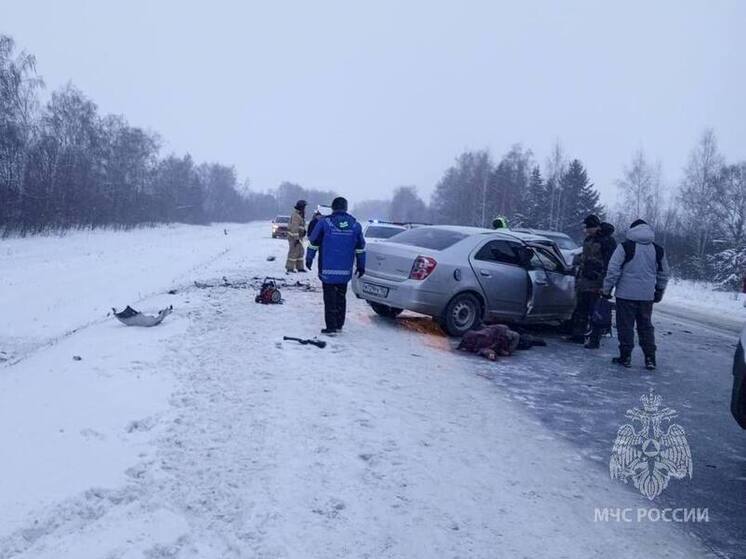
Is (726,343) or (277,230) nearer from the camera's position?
(726,343)

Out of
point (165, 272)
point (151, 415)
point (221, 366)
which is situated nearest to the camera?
point (151, 415)

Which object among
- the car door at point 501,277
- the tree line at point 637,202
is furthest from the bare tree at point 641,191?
the car door at point 501,277

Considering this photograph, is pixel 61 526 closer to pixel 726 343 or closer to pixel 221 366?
pixel 221 366

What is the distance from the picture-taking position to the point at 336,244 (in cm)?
811

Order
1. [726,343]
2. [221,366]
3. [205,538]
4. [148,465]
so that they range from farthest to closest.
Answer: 1. [726,343]
2. [221,366]
3. [148,465]
4. [205,538]

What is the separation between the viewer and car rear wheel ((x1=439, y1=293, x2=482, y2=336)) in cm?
876

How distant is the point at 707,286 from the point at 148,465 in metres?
32.4

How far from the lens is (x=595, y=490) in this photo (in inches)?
158

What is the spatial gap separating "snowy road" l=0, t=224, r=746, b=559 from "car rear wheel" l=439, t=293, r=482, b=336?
49.3 inches

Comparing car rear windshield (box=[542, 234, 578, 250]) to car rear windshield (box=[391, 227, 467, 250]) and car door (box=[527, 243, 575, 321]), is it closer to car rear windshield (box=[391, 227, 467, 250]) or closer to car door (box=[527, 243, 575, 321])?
car door (box=[527, 243, 575, 321])

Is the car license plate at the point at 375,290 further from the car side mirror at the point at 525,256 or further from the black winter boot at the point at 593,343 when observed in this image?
the black winter boot at the point at 593,343

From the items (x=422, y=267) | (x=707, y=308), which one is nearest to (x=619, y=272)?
(x=422, y=267)

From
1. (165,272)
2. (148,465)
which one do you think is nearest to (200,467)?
(148,465)

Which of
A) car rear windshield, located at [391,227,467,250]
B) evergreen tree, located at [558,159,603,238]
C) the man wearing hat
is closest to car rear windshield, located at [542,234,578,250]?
the man wearing hat
